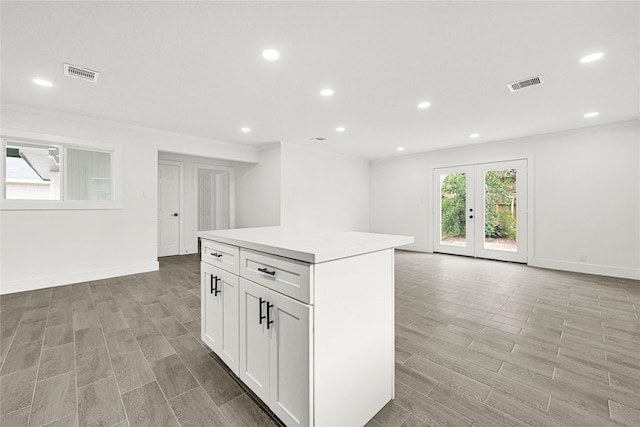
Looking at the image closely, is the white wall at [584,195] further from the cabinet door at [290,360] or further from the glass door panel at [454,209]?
the cabinet door at [290,360]

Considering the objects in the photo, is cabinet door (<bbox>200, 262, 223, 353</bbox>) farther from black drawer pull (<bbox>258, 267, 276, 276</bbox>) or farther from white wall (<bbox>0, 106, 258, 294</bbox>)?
white wall (<bbox>0, 106, 258, 294</bbox>)

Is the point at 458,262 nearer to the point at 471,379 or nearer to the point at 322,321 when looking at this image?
the point at 471,379

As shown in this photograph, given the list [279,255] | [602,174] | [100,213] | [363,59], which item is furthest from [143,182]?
[602,174]

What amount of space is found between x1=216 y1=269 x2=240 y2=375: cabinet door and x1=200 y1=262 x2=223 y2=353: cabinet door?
0.03 metres

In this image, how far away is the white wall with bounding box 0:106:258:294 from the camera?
369cm

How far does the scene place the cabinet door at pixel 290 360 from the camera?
117 centimetres

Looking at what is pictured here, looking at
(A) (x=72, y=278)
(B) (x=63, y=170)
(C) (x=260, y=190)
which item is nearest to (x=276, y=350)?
(A) (x=72, y=278)

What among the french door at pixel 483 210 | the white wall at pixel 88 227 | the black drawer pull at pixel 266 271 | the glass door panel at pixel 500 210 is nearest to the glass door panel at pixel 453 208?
the french door at pixel 483 210

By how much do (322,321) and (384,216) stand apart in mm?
6667

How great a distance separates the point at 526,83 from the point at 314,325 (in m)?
3.41

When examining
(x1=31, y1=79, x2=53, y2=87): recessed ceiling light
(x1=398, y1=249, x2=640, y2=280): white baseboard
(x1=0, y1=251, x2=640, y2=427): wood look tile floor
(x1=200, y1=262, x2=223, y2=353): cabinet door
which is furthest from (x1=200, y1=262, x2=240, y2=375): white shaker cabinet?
(x1=398, y1=249, x2=640, y2=280): white baseboard

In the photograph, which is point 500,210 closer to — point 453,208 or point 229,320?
point 453,208

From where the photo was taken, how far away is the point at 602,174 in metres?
4.52

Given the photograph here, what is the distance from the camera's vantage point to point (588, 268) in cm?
462
